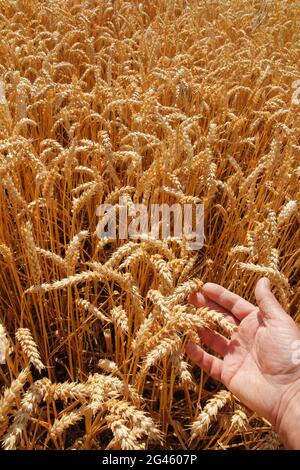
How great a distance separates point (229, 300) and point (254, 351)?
0.60ft

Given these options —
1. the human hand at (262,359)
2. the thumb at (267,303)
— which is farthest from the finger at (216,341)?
the thumb at (267,303)

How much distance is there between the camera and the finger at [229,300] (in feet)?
4.45

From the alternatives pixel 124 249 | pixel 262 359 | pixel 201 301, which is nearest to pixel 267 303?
pixel 262 359

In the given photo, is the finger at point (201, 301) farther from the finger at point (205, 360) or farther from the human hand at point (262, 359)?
the finger at point (205, 360)

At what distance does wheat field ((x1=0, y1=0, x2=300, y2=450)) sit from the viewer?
1.00 m

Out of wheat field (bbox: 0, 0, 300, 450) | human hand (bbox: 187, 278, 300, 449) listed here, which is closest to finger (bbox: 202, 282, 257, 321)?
human hand (bbox: 187, 278, 300, 449)

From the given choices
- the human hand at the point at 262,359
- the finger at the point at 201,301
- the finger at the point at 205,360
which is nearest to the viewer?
the human hand at the point at 262,359

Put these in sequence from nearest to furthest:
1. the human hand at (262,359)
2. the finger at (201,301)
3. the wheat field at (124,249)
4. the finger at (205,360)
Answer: the wheat field at (124,249), the human hand at (262,359), the finger at (205,360), the finger at (201,301)

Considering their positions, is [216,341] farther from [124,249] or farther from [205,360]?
[124,249]

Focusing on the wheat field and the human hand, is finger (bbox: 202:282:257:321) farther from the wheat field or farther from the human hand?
the wheat field

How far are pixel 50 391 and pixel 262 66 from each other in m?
2.39

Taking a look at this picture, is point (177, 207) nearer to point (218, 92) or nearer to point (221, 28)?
point (218, 92)
